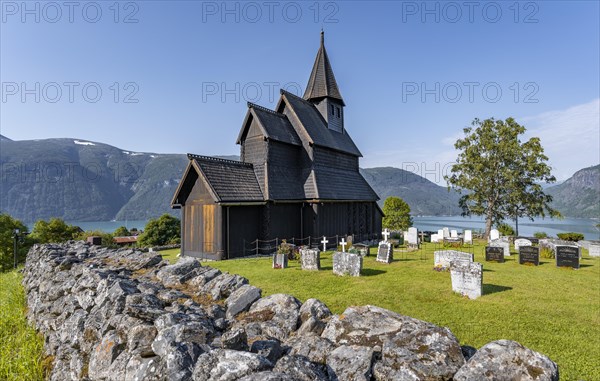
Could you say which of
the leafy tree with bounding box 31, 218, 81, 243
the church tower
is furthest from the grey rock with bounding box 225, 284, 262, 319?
the leafy tree with bounding box 31, 218, 81, 243

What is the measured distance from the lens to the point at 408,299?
9.95 m

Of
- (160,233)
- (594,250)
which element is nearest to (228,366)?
(594,250)

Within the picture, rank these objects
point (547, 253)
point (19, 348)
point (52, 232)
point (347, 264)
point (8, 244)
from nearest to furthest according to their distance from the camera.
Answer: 1. point (19, 348)
2. point (347, 264)
3. point (547, 253)
4. point (8, 244)
5. point (52, 232)

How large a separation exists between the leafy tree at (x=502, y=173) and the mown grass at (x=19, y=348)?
3928 cm

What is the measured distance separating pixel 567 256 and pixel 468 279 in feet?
33.8

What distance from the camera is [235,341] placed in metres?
3.33

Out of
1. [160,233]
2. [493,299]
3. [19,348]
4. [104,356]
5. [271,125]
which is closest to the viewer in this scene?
[104,356]

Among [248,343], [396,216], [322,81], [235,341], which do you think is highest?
[322,81]

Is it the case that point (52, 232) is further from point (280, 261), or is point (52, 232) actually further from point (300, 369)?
point (300, 369)

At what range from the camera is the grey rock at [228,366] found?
2.71 m

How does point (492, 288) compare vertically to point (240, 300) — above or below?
below

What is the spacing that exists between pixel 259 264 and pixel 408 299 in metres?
9.05

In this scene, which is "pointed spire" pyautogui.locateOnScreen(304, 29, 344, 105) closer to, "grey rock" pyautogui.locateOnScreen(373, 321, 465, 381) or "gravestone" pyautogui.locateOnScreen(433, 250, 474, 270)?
"gravestone" pyautogui.locateOnScreen(433, 250, 474, 270)

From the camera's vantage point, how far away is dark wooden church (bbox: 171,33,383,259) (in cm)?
1942
